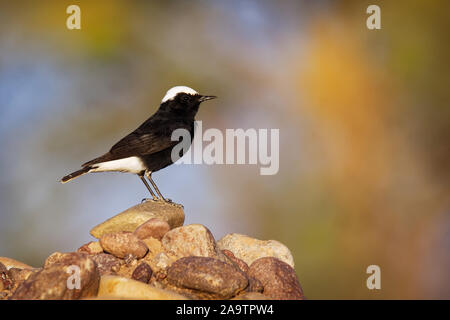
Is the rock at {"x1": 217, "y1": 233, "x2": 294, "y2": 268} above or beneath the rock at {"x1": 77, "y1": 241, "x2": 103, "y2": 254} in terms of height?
beneath

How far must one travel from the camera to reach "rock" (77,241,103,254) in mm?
6684

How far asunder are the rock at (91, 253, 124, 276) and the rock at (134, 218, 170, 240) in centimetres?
53

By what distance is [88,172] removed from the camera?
796 cm

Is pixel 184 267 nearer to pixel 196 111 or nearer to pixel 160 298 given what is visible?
pixel 160 298

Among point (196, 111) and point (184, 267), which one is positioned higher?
point (196, 111)

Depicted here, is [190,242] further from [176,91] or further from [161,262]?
[176,91]

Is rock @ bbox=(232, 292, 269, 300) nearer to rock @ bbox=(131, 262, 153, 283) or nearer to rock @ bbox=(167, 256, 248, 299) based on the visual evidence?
rock @ bbox=(167, 256, 248, 299)

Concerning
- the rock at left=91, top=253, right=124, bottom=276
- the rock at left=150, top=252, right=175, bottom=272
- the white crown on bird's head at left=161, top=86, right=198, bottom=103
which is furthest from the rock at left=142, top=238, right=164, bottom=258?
the white crown on bird's head at left=161, top=86, right=198, bottom=103

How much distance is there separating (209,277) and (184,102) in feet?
14.9

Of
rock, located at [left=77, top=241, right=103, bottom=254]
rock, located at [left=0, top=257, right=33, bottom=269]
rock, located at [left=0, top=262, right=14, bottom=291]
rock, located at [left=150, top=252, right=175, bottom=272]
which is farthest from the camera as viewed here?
rock, located at [left=0, top=257, right=33, bottom=269]

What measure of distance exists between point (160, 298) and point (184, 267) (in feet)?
2.16

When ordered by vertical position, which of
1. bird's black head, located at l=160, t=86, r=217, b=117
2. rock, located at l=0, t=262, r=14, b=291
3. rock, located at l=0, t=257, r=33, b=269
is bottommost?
rock, located at l=0, t=257, r=33, b=269
